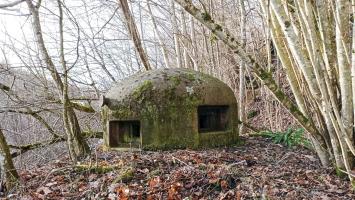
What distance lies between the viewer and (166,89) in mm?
6520

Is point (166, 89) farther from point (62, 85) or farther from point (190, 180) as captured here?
point (190, 180)

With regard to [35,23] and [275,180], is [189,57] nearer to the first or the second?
[35,23]

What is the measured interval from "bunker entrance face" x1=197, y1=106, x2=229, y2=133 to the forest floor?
152cm

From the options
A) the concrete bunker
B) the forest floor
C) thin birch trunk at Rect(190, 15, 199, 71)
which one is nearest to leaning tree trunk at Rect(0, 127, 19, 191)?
the forest floor

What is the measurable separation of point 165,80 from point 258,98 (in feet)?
27.3

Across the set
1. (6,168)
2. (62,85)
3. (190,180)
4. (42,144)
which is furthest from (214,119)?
(6,168)

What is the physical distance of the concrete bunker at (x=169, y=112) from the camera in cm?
641

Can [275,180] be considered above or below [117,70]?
below

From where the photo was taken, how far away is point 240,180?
4129 mm

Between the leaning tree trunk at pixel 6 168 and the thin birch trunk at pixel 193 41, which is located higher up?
the thin birch trunk at pixel 193 41

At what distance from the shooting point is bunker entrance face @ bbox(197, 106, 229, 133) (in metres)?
7.03

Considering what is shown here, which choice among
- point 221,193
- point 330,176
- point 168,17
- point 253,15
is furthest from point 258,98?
point 221,193

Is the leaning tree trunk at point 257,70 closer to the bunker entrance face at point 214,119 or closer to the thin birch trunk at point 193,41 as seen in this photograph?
the bunker entrance face at point 214,119

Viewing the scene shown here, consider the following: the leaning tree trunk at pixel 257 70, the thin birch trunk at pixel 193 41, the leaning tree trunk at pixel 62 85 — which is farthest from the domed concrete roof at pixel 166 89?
the thin birch trunk at pixel 193 41
